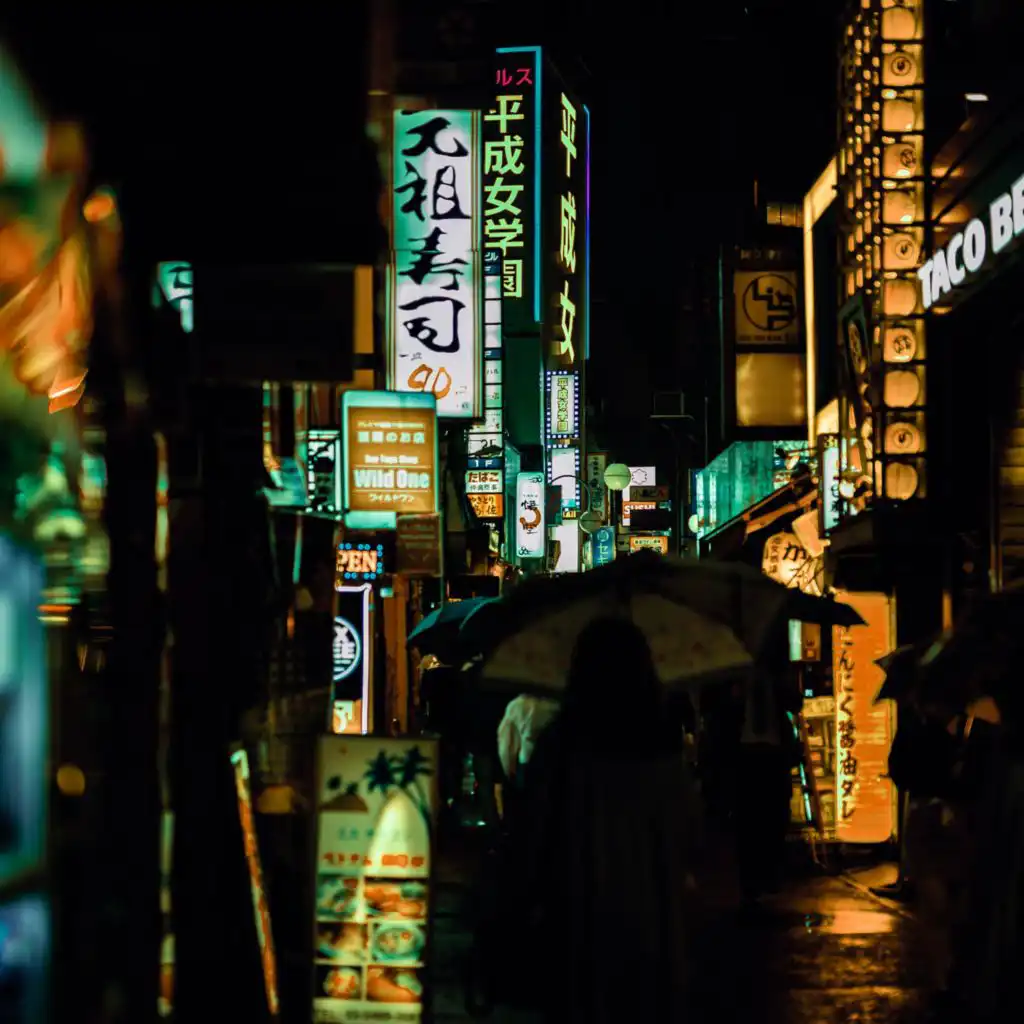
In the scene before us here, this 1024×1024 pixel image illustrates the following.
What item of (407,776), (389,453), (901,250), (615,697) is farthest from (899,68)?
(407,776)

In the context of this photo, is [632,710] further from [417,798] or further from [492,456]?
[492,456]

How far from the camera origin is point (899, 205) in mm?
15102

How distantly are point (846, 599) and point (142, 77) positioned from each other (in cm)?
1300

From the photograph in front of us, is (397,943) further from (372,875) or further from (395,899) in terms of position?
(372,875)

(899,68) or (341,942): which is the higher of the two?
(899,68)

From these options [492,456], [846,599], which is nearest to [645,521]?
[492,456]

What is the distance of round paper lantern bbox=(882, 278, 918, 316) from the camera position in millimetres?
15062

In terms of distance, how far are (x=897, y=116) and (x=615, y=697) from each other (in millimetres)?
10790

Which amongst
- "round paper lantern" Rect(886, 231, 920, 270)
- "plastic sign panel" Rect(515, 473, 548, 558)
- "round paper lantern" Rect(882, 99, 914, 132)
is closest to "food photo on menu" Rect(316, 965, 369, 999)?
"round paper lantern" Rect(886, 231, 920, 270)

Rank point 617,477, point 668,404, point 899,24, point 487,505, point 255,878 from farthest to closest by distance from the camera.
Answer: point 668,404 < point 617,477 < point 487,505 < point 899,24 < point 255,878

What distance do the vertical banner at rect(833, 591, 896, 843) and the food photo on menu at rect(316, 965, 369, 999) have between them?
930 cm

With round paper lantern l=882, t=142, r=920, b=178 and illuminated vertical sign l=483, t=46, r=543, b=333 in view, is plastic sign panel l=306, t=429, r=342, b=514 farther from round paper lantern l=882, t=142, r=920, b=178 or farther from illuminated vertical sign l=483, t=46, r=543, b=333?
illuminated vertical sign l=483, t=46, r=543, b=333

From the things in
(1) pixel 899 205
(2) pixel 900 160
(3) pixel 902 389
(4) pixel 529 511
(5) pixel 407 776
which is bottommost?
(5) pixel 407 776

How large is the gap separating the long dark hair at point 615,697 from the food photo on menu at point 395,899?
3.78ft
